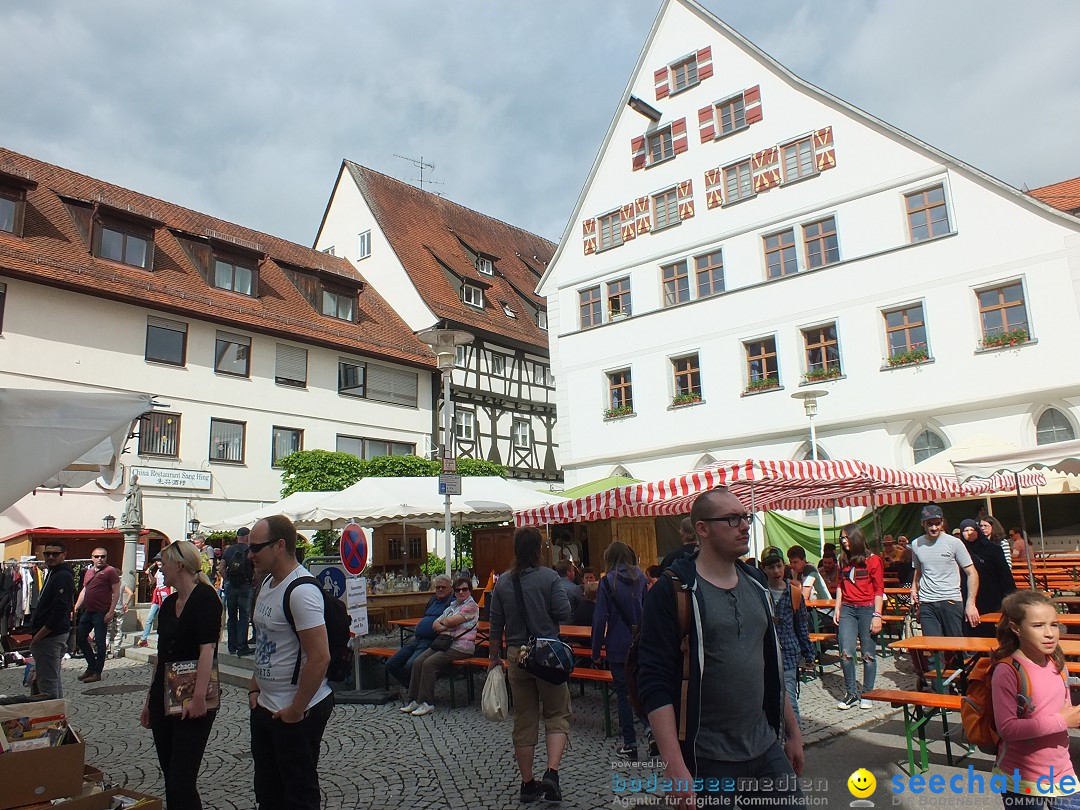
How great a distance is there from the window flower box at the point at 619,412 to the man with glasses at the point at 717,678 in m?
22.4

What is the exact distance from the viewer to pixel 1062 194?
28.0 metres

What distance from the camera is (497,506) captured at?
Result: 1459cm

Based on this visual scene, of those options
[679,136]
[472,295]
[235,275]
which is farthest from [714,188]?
[235,275]

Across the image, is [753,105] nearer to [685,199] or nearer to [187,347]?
[685,199]

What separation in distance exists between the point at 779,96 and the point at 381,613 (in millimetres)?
18394

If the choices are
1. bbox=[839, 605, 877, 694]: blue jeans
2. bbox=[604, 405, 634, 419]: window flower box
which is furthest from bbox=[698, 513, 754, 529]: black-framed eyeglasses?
bbox=[604, 405, 634, 419]: window flower box

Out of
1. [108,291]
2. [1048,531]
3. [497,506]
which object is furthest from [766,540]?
[108,291]

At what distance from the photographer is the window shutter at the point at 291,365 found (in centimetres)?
2622

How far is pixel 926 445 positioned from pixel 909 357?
2305 millimetres

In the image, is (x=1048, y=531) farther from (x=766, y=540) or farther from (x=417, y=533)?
(x=417, y=533)

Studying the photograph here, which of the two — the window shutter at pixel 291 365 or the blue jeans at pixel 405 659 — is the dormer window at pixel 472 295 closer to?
the window shutter at pixel 291 365

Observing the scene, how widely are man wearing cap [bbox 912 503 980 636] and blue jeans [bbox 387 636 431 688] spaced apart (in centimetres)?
571

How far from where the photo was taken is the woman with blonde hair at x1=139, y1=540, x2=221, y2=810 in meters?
4.34

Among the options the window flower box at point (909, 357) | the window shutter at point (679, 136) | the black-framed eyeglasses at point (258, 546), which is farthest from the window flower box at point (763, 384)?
the black-framed eyeglasses at point (258, 546)
